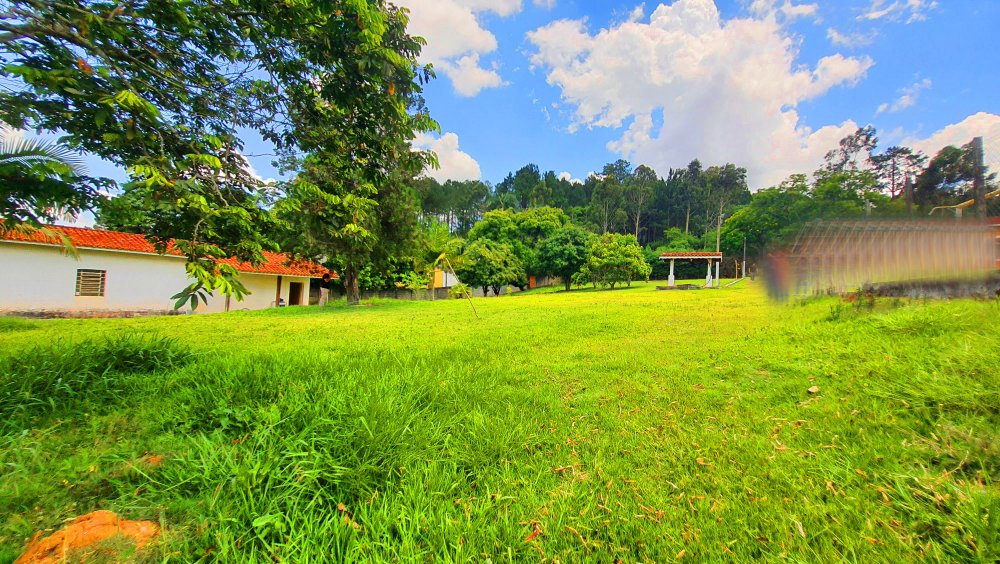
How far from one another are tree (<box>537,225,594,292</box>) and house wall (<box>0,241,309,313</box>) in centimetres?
2274

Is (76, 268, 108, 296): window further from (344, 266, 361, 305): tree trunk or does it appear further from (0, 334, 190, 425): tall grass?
(0, 334, 190, 425): tall grass

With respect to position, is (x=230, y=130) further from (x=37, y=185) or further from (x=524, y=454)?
(x=524, y=454)

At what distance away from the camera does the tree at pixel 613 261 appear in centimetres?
2736

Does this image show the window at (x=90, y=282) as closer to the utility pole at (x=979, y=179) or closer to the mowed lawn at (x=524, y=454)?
the mowed lawn at (x=524, y=454)

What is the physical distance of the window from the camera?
1259cm

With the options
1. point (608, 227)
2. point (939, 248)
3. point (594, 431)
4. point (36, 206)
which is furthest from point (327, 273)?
point (608, 227)

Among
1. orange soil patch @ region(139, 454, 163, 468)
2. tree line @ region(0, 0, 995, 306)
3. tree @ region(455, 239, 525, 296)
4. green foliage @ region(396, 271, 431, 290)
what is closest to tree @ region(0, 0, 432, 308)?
tree line @ region(0, 0, 995, 306)

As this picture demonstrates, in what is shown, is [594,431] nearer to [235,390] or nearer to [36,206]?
[235,390]

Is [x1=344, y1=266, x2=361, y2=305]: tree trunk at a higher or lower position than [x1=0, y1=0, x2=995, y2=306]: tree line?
lower

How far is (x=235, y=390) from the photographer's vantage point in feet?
9.01

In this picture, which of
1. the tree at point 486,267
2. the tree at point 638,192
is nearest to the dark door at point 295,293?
the tree at point 486,267

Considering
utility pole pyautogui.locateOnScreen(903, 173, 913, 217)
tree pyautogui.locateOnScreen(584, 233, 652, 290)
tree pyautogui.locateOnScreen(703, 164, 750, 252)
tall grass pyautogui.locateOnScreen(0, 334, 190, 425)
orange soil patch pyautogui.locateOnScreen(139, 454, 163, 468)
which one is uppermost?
tree pyautogui.locateOnScreen(703, 164, 750, 252)

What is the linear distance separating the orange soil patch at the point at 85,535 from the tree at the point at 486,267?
2533cm

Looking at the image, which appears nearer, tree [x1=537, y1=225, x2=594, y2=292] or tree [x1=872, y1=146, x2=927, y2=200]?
tree [x1=872, y1=146, x2=927, y2=200]
